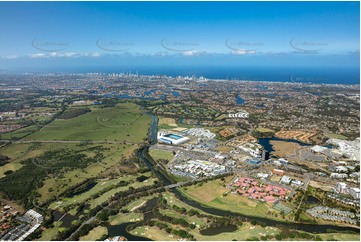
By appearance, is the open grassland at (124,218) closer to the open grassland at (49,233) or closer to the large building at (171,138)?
the open grassland at (49,233)

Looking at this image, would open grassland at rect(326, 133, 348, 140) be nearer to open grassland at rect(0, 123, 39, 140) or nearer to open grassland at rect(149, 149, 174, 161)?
open grassland at rect(149, 149, 174, 161)

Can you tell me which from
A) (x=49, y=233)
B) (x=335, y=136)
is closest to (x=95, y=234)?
(x=49, y=233)

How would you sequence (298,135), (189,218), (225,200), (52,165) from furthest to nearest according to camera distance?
(298,135), (52,165), (225,200), (189,218)

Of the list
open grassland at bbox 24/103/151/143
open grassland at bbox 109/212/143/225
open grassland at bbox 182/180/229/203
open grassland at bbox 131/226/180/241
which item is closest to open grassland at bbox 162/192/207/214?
open grassland at bbox 182/180/229/203

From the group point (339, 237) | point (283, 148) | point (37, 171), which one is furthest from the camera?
point (283, 148)

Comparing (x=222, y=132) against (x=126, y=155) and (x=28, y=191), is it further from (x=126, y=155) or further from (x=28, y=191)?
(x=28, y=191)

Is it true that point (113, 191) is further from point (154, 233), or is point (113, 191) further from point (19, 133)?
point (19, 133)
